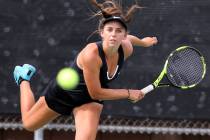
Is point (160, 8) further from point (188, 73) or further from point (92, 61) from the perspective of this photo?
point (92, 61)

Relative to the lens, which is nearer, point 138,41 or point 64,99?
point 64,99

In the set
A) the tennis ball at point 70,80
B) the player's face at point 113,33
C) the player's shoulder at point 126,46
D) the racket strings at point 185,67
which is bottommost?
the racket strings at point 185,67

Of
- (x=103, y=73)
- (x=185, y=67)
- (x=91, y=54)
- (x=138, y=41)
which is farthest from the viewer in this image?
(x=185, y=67)

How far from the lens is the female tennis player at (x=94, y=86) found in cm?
322

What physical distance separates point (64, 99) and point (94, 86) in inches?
11.6

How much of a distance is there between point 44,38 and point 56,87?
0.85 m

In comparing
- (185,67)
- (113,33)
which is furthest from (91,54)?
(185,67)

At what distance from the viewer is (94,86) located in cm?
324

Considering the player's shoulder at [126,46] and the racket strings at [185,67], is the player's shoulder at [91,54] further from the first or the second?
the racket strings at [185,67]

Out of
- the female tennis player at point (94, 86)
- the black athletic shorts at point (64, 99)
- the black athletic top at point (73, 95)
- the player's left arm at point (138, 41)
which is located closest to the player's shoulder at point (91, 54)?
the female tennis player at point (94, 86)

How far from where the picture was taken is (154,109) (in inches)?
164

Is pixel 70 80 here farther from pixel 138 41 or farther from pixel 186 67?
pixel 186 67

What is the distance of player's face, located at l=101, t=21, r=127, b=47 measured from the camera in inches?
126

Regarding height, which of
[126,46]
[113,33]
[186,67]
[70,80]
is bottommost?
[186,67]
